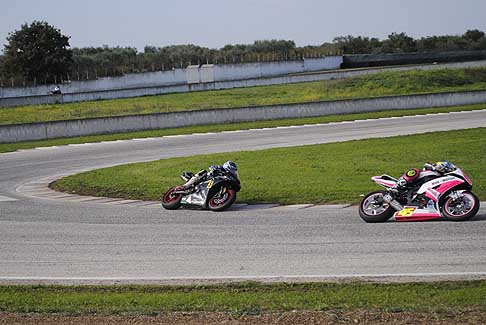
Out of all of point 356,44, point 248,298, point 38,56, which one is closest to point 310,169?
point 248,298

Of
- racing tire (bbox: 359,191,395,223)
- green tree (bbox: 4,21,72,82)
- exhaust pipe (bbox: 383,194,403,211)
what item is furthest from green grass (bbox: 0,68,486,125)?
exhaust pipe (bbox: 383,194,403,211)

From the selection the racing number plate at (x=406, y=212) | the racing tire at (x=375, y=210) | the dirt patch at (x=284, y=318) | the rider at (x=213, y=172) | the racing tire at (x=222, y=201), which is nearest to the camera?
the dirt patch at (x=284, y=318)

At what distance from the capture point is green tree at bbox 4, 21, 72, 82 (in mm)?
79375

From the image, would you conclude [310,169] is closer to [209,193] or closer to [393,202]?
[209,193]

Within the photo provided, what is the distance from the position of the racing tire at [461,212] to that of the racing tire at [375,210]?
35.4 inches

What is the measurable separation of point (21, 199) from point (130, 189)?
2622 millimetres

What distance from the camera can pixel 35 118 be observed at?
145 feet

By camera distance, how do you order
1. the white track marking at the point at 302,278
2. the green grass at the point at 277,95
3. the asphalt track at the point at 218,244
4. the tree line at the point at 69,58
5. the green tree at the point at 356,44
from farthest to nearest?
1. the green tree at the point at 356,44
2. the tree line at the point at 69,58
3. the green grass at the point at 277,95
4. the asphalt track at the point at 218,244
5. the white track marking at the point at 302,278

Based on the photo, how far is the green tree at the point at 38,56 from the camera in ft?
260

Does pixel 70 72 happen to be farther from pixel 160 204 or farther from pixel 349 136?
pixel 160 204

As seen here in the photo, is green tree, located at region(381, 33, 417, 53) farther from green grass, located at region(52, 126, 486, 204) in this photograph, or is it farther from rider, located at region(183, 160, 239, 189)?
rider, located at region(183, 160, 239, 189)

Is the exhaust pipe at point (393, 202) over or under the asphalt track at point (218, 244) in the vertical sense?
over

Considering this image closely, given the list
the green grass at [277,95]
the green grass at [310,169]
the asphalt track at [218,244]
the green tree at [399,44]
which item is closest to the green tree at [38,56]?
the green grass at [277,95]

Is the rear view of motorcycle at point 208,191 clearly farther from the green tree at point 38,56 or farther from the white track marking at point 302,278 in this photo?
the green tree at point 38,56
